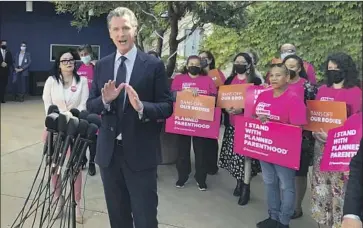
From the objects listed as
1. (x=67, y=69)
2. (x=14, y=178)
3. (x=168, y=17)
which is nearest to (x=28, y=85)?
(x=14, y=178)

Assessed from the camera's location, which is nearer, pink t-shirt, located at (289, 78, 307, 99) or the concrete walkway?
pink t-shirt, located at (289, 78, 307, 99)

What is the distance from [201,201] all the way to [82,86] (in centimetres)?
179

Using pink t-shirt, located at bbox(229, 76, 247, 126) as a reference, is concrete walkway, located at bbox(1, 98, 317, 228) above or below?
below

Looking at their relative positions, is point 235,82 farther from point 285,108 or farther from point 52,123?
point 52,123

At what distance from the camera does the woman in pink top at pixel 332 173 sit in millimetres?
3258

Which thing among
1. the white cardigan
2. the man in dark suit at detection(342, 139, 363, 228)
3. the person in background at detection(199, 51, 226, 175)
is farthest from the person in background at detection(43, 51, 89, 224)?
the man in dark suit at detection(342, 139, 363, 228)

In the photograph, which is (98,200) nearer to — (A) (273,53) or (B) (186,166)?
(B) (186,166)

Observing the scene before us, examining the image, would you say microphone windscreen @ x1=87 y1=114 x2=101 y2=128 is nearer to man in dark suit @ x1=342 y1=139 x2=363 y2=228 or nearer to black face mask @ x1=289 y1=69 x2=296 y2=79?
man in dark suit @ x1=342 y1=139 x2=363 y2=228

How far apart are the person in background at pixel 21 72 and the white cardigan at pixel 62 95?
1105mm

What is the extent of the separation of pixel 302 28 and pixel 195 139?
185 cm

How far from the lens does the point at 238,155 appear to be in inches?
176

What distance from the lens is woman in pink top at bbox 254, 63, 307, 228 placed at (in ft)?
11.1

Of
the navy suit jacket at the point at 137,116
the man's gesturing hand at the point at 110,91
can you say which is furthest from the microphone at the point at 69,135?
the navy suit jacket at the point at 137,116

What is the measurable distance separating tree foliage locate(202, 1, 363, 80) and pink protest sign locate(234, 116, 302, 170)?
2.60 feet
